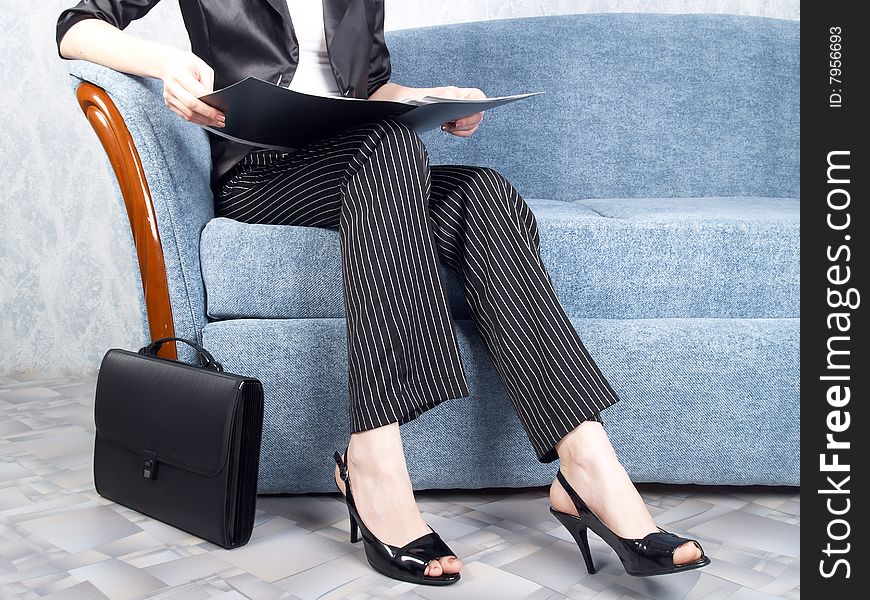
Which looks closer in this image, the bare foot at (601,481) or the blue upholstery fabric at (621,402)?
the bare foot at (601,481)

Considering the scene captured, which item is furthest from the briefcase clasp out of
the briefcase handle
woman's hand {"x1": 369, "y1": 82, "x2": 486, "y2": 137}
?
woman's hand {"x1": 369, "y1": 82, "x2": 486, "y2": 137}

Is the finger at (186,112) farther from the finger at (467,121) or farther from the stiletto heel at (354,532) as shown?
the stiletto heel at (354,532)

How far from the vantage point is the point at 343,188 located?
3.48ft

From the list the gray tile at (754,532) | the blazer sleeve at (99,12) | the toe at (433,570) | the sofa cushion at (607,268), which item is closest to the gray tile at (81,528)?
the sofa cushion at (607,268)

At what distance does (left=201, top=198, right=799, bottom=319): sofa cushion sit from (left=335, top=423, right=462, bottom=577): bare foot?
0.86 ft

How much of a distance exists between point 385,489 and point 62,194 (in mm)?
1605

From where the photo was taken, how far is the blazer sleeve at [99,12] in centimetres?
A: 117

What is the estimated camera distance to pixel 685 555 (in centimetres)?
87

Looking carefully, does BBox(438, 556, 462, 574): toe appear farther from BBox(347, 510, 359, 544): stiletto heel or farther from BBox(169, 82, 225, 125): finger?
BBox(169, 82, 225, 125): finger

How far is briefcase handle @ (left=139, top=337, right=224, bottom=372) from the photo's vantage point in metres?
1.13

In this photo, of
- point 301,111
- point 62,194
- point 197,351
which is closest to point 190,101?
point 301,111

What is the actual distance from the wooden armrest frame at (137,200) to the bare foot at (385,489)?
0.38 metres
